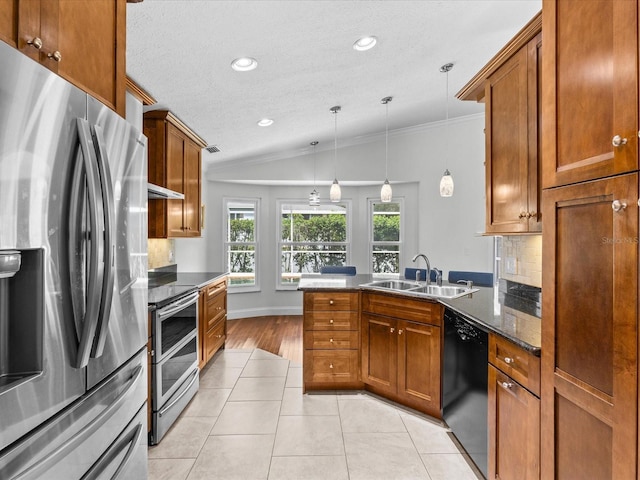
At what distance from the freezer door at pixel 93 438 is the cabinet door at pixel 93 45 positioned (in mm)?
966

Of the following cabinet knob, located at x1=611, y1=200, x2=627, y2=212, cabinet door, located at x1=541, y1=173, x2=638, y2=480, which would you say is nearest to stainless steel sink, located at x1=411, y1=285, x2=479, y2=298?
cabinet door, located at x1=541, y1=173, x2=638, y2=480

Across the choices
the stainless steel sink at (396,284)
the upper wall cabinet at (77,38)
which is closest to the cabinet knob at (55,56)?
the upper wall cabinet at (77,38)

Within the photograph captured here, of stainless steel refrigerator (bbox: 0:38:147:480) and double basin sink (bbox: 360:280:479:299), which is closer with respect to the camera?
stainless steel refrigerator (bbox: 0:38:147:480)

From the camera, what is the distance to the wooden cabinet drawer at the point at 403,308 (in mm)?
2580

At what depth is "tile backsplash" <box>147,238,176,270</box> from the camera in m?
3.82

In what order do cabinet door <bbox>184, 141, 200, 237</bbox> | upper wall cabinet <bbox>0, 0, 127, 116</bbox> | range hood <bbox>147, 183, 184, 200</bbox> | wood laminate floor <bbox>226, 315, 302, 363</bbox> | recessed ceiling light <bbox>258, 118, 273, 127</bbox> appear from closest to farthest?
1. upper wall cabinet <bbox>0, 0, 127, 116</bbox>
2. range hood <bbox>147, 183, 184, 200</bbox>
3. cabinet door <bbox>184, 141, 200, 237</bbox>
4. recessed ceiling light <bbox>258, 118, 273, 127</bbox>
5. wood laminate floor <bbox>226, 315, 302, 363</bbox>

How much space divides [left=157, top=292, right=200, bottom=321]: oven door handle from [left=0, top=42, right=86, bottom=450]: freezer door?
1486 mm

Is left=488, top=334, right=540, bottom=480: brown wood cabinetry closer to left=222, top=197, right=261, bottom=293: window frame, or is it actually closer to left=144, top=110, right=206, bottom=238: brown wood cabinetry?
left=144, top=110, right=206, bottom=238: brown wood cabinetry

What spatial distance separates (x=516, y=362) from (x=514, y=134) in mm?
1364

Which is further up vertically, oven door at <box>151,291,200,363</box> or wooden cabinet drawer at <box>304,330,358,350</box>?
oven door at <box>151,291,200,363</box>

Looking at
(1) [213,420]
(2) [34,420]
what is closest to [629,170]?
(2) [34,420]

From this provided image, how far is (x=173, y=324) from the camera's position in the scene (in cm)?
260

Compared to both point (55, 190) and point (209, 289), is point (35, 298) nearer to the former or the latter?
point (55, 190)

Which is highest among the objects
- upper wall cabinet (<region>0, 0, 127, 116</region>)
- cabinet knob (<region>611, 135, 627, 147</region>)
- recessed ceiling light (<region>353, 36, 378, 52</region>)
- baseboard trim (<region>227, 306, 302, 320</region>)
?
recessed ceiling light (<region>353, 36, 378, 52</region>)
